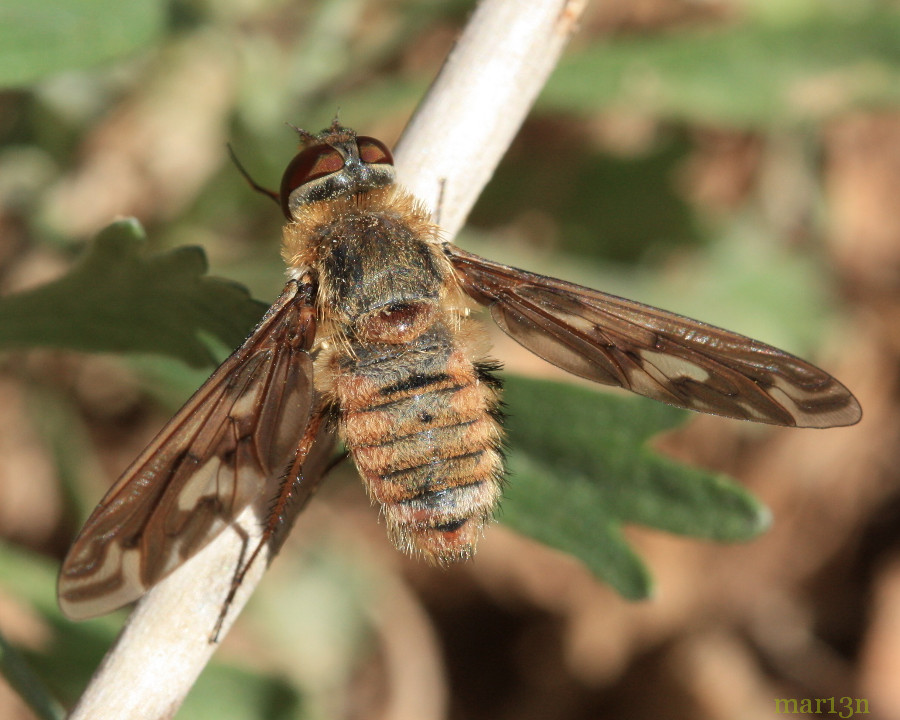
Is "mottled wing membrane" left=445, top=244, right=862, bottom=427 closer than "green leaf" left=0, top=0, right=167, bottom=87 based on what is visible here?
Yes

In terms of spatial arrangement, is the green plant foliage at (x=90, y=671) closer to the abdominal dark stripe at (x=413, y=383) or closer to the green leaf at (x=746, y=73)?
the abdominal dark stripe at (x=413, y=383)

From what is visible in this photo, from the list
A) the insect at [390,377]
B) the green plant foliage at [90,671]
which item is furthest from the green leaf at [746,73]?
the green plant foliage at [90,671]

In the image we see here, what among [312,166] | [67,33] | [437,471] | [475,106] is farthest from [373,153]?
[67,33]

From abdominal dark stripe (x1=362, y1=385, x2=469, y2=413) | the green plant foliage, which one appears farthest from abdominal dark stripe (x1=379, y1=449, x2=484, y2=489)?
the green plant foliage

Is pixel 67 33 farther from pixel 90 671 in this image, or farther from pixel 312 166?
pixel 90 671

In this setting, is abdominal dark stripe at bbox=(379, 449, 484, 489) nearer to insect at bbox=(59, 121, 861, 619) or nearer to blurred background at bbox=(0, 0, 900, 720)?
insect at bbox=(59, 121, 861, 619)

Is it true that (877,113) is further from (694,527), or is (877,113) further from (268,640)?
(268,640)

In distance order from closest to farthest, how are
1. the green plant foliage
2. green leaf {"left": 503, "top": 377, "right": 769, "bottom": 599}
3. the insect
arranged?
the insect < green leaf {"left": 503, "top": 377, "right": 769, "bottom": 599} < the green plant foliage
